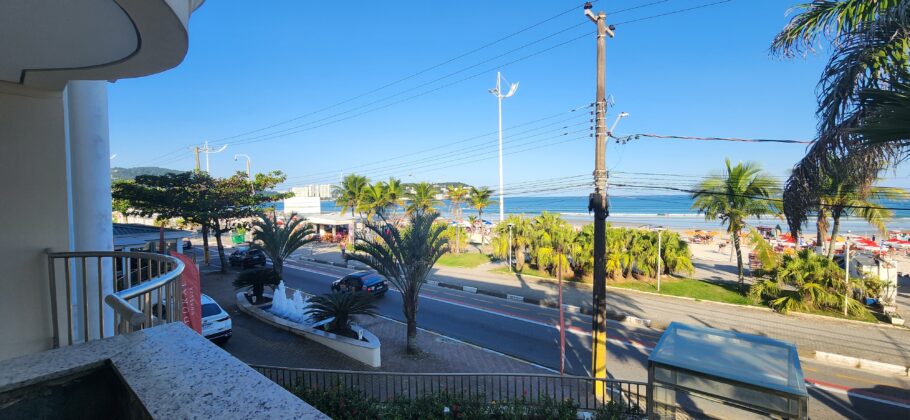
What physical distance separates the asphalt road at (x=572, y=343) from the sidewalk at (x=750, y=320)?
3.94 ft

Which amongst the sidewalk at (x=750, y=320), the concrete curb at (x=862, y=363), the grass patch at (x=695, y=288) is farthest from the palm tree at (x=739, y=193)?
the concrete curb at (x=862, y=363)

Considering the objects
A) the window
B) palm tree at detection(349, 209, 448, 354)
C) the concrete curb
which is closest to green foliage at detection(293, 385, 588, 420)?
palm tree at detection(349, 209, 448, 354)

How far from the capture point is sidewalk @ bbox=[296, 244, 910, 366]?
1134 centimetres

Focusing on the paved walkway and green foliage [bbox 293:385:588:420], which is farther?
the paved walkway

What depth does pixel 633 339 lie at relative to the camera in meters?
12.6

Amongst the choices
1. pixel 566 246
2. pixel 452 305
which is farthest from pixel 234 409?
pixel 566 246

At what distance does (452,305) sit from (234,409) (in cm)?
1591

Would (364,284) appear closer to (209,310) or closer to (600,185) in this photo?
(209,310)

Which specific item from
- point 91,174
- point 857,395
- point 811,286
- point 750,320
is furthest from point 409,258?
point 811,286

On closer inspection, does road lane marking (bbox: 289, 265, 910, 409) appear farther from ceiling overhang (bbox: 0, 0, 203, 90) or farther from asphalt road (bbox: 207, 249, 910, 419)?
ceiling overhang (bbox: 0, 0, 203, 90)

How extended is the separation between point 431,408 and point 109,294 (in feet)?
16.5

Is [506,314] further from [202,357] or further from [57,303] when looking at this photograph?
[202,357]

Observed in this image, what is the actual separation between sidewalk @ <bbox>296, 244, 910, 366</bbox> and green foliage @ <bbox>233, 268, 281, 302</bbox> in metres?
8.87

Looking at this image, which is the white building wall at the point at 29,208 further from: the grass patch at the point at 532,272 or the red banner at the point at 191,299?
the grass patch at the point at 532,272
